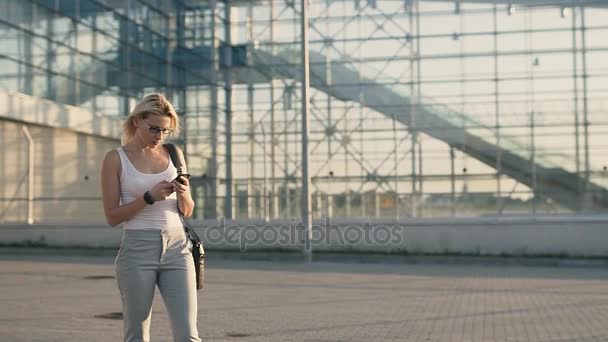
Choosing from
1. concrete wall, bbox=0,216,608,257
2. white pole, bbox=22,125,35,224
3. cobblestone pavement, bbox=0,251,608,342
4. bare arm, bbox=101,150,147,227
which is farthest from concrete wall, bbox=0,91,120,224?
bare arm, bbox=101,150,147,227

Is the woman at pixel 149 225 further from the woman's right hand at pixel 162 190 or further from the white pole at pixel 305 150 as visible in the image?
the white pole at pixel 305 150

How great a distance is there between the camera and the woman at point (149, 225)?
142 inches

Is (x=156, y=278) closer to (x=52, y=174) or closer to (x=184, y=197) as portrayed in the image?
(x=184, y=197)

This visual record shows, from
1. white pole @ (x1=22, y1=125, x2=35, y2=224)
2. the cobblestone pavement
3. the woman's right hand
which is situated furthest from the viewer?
white pole @ (x1=22, y1=125, x2=35, y2=224)

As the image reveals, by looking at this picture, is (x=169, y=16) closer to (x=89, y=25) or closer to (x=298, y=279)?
(x=89, y=25)

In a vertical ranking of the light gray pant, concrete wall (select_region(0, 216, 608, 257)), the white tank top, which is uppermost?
the white tank top

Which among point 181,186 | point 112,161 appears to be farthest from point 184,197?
point 112,161

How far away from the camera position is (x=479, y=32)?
30.7m

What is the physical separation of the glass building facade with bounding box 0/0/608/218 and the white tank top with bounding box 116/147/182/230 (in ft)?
82.2

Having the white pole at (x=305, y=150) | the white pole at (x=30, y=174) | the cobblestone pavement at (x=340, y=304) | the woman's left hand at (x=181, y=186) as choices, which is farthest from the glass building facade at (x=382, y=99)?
the woman's left hand at (x=181, y=186)

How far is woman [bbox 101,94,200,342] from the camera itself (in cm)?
360

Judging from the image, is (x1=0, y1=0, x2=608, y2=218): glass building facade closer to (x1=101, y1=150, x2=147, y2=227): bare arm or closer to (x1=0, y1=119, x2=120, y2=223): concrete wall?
(x1=0, y1=119, x2=120, y2=223): concrete wall

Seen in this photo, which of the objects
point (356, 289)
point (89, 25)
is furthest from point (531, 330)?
point (89, 25)

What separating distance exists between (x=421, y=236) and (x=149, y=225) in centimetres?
1527
